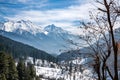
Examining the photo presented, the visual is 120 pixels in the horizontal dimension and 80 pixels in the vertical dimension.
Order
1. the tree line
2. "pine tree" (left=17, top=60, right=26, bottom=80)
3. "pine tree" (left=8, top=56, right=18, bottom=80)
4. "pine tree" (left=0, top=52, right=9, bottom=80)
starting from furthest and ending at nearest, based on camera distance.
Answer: "pine tree" (left=17, top=60, right=26, bottom=80) < "pine tree" (left=8, top=56, right=18, bottom=80) < the tree line < "pine tree" (left=0, top=52, right=9, bottom=80)

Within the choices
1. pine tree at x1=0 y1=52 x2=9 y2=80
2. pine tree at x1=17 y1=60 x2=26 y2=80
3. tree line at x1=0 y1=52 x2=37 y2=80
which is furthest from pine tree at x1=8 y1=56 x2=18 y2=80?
pine tree at x1=17 y1=60 x2=26 y2=80

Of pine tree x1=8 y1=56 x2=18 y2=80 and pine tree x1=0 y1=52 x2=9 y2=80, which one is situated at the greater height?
pine tree x1=0 y1=52 x2=9 y2=80

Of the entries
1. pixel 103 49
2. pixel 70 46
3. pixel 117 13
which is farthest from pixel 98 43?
pixel 117 13

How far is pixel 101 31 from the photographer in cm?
1426

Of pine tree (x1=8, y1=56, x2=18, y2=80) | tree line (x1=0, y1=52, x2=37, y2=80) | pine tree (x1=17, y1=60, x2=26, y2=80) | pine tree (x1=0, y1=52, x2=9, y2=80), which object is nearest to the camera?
pine tree (x1=0, y1=52, x2=9, y2=80)

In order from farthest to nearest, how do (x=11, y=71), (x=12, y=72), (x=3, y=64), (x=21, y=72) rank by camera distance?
(x=21, y=72)
(x=12, y=72)
(x=11, y=71)
(x=3, y=64)

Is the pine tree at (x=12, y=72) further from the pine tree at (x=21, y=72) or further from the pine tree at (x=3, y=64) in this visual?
the pine tree at (x=21, y=72)

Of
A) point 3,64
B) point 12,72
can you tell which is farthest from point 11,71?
point 3,64

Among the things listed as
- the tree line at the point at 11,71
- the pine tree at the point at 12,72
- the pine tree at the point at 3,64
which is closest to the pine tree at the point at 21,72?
the tree line at the point at 11,71

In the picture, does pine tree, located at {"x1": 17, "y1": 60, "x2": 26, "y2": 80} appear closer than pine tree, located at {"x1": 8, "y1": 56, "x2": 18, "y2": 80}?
No

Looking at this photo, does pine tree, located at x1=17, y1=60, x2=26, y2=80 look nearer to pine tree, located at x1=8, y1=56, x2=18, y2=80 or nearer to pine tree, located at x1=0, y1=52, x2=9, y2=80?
pine tree, located at x1=8, y1=56, x2=18, y2=80

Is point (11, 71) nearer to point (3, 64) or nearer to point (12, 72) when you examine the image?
point (12, 72)

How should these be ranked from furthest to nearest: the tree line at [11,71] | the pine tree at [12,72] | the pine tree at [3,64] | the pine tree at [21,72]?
the pine tree at [21,72] < the pine tree at [12,72] < the tree line at [11,71] < the pine tree at [3,64]

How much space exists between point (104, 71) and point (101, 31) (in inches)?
91.9
